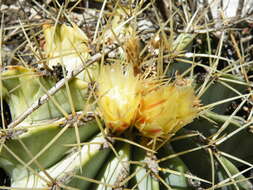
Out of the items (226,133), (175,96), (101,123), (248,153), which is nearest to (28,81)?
(101,123)

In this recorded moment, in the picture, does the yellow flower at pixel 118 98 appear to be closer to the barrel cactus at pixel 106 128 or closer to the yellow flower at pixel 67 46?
the barrel cactus at pixel 106 128

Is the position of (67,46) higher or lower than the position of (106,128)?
higher

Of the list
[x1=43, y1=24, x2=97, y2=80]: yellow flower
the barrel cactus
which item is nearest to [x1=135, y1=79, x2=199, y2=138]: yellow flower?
the barrel cactus

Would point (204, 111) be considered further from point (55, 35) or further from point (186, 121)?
point (55, 35)

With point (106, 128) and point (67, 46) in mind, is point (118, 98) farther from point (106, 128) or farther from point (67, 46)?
point (67, 46)

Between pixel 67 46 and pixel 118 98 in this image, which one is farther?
pixel 67 46

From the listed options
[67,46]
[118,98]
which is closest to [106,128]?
[118,98]
